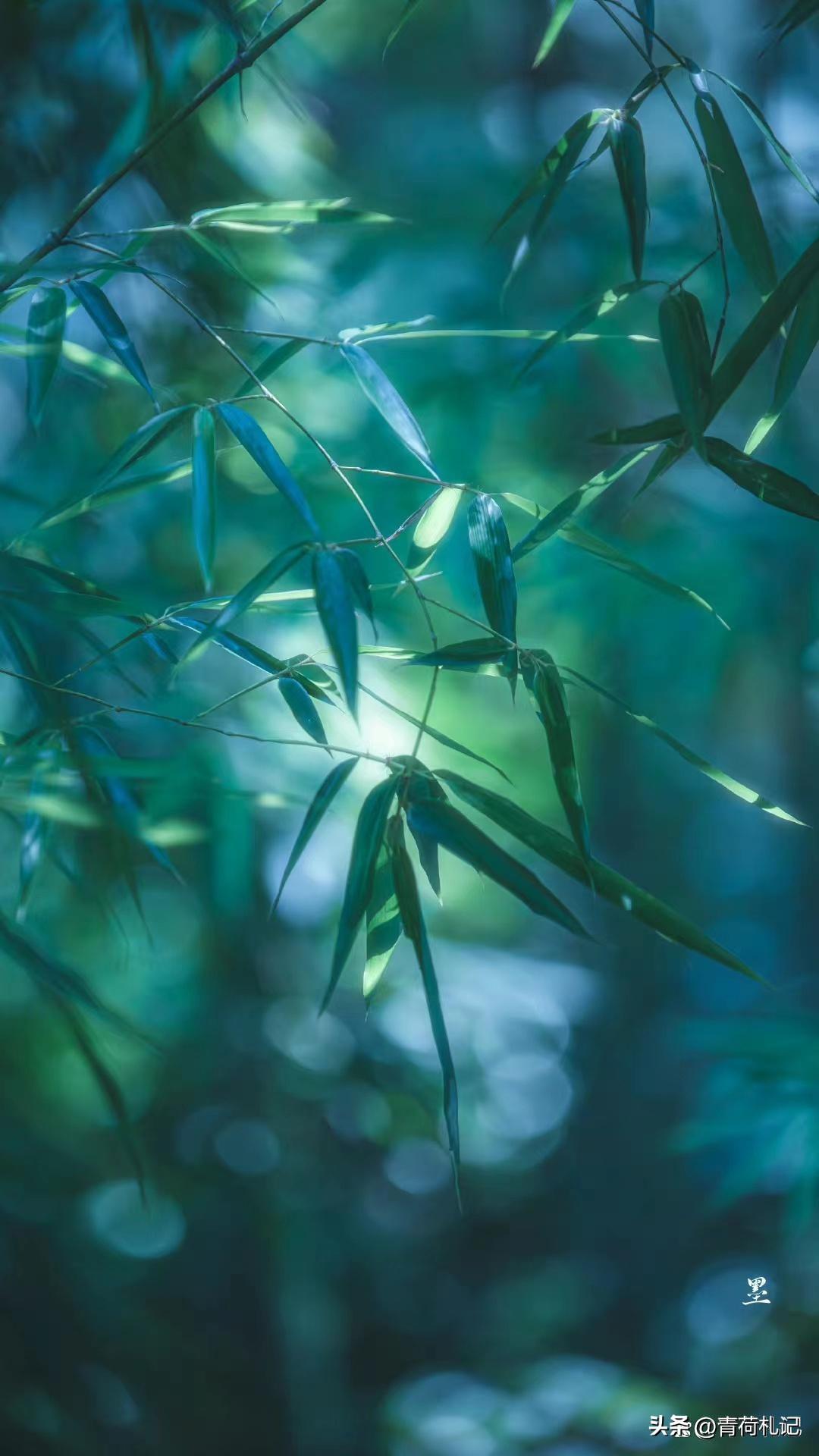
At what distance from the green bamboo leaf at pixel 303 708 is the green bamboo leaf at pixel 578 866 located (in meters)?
0.11

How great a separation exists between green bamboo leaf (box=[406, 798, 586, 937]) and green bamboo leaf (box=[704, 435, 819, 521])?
23 centimetres

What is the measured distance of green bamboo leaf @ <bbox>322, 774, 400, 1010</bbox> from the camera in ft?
1.64

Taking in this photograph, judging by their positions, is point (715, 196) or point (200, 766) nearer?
point (715, 196)

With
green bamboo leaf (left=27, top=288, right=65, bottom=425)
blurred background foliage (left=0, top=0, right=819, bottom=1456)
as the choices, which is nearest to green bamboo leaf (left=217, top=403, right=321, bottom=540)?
green bamboo leaf (left=27, top=288, right=65, bottom=425)

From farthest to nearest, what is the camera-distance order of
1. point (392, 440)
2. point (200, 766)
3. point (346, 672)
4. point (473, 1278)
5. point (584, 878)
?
point (473, 1278) < point (392, 440) < point (200, 766) < point (584, 878) < point (346, 672)

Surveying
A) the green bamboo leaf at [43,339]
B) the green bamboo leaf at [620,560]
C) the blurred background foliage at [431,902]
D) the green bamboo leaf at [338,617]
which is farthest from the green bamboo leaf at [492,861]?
the blurred background foliage at [431,902]

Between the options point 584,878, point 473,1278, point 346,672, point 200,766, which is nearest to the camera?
point 346,672

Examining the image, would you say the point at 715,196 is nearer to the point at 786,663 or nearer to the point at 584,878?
the point at 584,878

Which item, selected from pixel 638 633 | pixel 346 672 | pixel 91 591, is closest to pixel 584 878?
pixel 346 672

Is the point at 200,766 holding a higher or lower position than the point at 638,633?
lower

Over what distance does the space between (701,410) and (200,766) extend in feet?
1.79

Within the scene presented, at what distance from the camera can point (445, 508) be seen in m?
0.59

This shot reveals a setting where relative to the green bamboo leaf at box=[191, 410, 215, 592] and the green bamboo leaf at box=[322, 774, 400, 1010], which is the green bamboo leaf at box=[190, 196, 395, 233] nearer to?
the green bamboo leaf at box=[191, 410, 215, 592]

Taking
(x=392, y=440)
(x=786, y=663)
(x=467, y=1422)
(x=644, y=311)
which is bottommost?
(x=467, y=1422)
